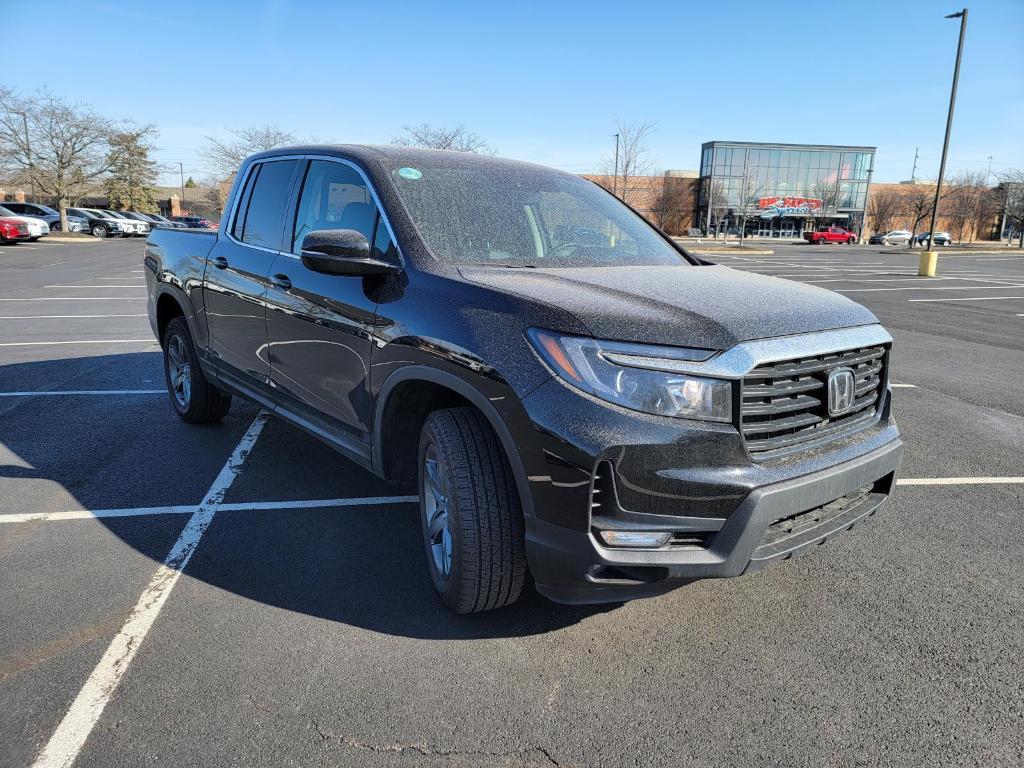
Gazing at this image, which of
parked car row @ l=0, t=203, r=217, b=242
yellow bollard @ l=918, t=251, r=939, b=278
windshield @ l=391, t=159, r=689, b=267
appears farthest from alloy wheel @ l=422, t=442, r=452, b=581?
Answer: parked car row @ l=0, t=203, r=217, b=242

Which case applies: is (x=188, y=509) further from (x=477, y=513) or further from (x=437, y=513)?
(x=477, y=513)

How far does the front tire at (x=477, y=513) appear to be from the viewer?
2.62m

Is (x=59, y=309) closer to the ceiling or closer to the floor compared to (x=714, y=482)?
closer to the floor

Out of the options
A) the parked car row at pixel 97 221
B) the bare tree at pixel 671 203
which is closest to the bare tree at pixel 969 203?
the bare tree at pixel 671 203

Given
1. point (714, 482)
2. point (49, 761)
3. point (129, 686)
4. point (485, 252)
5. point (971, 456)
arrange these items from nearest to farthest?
1. point (49, 761)
2. point (714, 482)
3. point (129, 686)
4. point (485, 252)
5. point (971, 456)

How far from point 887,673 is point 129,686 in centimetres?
264

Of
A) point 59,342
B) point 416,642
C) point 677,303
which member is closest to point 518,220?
point 677,303

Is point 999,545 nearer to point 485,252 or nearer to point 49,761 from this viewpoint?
point 485,252

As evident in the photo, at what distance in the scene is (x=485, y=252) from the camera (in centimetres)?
327

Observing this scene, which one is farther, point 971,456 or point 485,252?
point 971,456

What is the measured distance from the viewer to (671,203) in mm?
76438

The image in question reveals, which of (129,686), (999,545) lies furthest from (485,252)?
(999,545)

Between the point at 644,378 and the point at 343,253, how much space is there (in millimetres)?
1408

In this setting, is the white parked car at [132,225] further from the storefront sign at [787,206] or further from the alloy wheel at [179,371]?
the storefront sign at [787,206]
